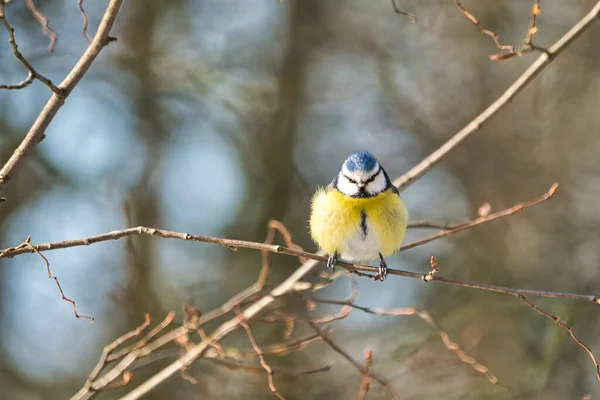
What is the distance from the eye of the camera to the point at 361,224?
3.51 m

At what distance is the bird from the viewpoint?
3.51 metres

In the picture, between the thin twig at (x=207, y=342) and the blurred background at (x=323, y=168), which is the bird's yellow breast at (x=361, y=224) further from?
the blurred background at (x=323, y=168)

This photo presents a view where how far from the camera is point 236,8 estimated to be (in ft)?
24.0

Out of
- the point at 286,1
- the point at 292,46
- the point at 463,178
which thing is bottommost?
the point at 463,178

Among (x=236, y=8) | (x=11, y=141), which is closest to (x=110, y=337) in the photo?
(x=11, y=141)

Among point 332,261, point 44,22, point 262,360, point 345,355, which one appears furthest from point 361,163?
point 44,22

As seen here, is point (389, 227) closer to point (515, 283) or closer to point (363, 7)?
point (515, 283)

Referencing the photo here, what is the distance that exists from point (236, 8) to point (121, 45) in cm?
139

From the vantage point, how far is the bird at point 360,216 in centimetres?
351

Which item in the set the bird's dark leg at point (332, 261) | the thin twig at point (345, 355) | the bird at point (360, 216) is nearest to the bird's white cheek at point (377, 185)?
the bird at point (360, 216)

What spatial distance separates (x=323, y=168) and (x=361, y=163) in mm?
4116

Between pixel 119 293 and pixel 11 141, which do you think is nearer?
pixel 119 293

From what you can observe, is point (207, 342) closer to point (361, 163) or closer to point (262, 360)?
point (262, 360)

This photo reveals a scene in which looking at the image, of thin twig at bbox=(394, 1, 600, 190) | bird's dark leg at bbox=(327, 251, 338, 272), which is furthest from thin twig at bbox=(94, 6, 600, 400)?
bird's dark leg at bbox=(327, 251, 338, 272)
